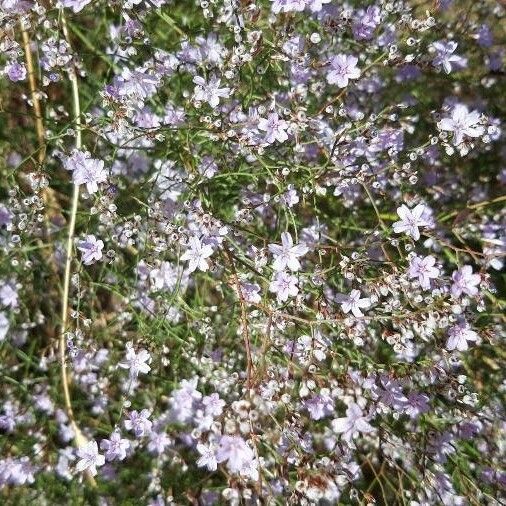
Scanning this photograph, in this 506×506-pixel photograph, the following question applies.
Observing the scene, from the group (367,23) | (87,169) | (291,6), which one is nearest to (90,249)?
(87,169)

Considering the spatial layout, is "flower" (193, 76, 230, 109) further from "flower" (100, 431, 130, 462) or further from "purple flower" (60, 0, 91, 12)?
"flower" (100, 431, 130, 462)

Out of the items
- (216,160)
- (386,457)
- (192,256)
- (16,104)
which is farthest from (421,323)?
(16,104)

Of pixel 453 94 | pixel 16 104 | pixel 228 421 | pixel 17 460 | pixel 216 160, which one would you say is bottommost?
pixel 228 421

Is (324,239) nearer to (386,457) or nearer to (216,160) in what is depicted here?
(216,160)

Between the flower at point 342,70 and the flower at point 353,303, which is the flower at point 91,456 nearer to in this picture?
the flower at point 353,303

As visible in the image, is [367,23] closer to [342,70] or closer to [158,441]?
[342,70]

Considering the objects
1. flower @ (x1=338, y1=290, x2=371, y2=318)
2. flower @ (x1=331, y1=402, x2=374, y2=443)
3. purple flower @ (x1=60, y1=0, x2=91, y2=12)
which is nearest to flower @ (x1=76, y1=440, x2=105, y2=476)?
flower @ (x1=331, y1=402, x2=374, y2=443)
